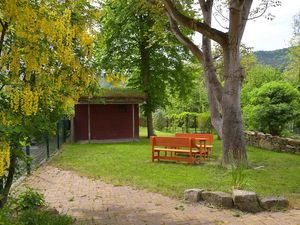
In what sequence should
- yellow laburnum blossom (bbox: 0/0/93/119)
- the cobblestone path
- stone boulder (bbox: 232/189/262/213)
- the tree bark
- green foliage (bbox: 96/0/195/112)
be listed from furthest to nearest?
green foliage (bbox: 96/0/195/112) < the tree bark < stone boulder (bbox: 232/189/262/213) < the cobblestone path < yellow laburnum blossom (bbox: 0/0/93/119)

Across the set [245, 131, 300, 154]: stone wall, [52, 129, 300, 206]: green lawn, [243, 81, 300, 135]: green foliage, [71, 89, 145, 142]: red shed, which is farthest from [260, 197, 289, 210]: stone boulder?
[71, 89, 145, 142]: red shed

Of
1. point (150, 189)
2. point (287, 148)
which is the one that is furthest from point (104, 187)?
point (287, 148)

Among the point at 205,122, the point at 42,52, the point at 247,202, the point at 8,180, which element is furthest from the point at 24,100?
the point at 205,122

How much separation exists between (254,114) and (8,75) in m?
16.6

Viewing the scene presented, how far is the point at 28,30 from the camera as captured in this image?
16.6 feet

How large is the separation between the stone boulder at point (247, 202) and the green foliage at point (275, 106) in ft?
42.3

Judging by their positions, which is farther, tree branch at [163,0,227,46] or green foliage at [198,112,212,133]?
green foliage at [198,112,212,133]

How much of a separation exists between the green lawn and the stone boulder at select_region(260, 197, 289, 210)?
0.48 m

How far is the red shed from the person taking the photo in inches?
952

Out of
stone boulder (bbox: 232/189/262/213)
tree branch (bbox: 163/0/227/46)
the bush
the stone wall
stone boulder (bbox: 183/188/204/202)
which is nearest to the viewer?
the bush

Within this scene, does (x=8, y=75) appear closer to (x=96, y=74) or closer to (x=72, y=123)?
(x=96, y=74)

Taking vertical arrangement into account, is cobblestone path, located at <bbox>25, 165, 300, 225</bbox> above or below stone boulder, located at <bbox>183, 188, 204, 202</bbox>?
below

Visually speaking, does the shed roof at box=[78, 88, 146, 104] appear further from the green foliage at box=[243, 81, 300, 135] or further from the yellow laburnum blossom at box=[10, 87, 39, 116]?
the yellow laburnum blossom at box=[10, 87, 39, 116]

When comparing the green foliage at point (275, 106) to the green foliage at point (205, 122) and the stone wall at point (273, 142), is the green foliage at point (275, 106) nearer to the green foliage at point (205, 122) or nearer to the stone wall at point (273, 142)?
the stone wall at point (273, 142)
